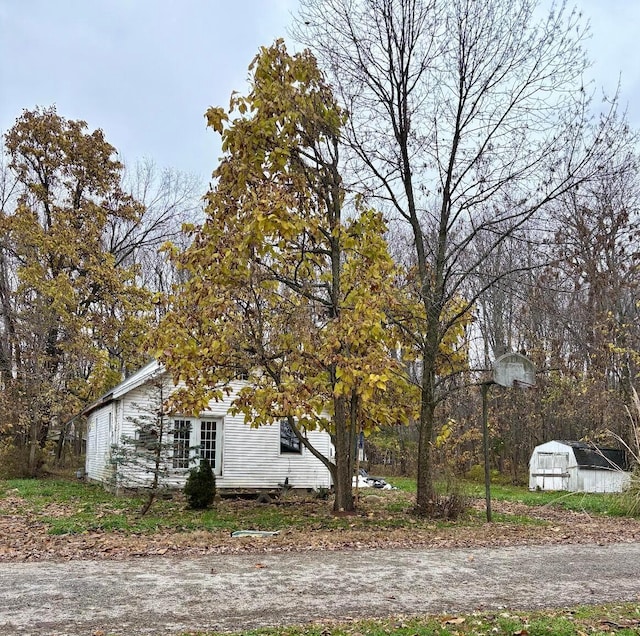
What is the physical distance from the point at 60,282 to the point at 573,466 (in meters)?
17.3

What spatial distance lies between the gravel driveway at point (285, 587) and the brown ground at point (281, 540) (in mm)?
562

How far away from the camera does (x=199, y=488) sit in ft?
43.2

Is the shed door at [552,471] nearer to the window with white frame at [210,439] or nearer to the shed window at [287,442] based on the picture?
the shed window at [287,442]

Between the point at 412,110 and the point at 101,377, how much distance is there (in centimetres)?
1459

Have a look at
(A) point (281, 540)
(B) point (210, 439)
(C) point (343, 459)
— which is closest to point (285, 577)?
(A) point (281, 540)

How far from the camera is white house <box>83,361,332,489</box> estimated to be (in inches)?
643

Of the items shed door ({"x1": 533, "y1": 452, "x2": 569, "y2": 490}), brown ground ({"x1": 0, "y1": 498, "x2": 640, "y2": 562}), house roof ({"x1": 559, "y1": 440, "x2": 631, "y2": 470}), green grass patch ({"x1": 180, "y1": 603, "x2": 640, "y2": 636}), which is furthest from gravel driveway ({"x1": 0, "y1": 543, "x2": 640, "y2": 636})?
shed door ({"x1": 533, "y1": 452, "x2": 569, "y2": 490})

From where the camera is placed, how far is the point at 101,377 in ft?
70.8

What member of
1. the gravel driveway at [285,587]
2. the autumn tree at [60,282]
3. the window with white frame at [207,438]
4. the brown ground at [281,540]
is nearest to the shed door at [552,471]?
the brown ground at [281,540]

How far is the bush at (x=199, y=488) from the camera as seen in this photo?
43.3 feet

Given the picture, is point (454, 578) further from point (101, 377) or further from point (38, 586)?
point (101, 377)

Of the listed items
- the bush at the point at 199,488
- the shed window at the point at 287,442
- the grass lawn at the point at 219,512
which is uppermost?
the shed window at the point at 287,442

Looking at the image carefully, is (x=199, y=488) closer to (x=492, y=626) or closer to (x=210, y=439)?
(x=210, y=439)

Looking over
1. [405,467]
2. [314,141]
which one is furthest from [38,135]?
[405,467]
